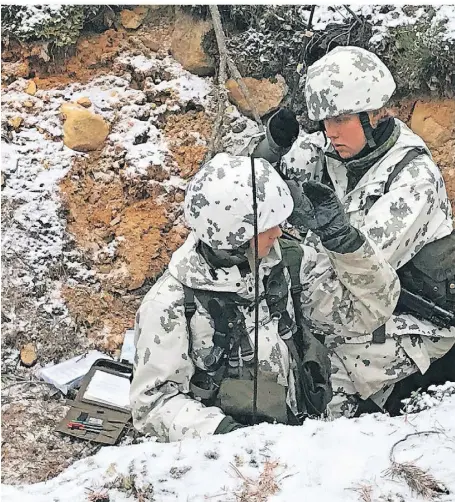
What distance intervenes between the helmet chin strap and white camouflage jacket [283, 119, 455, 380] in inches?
3.5

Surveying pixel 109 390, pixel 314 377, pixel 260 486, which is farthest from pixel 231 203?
pixel 109 390

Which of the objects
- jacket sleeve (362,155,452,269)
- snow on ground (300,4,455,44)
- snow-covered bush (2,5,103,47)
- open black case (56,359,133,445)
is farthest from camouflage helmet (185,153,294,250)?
snow-covered bush (2,5,103,47)

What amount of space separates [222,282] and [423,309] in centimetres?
112

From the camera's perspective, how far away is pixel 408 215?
10.9 ft

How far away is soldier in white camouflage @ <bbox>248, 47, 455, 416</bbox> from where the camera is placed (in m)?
3.40

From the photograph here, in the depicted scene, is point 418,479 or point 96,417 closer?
point 418,479

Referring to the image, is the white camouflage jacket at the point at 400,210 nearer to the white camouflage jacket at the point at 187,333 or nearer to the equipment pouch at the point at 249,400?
the white camouflage jacket at the point at 187,333

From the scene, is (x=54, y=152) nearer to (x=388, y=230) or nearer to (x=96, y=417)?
(x=96, y=417)

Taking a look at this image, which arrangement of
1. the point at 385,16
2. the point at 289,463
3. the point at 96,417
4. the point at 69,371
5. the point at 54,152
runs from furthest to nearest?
the point at 54,152 → the point at 385,16 → the point at 69,371 → the point at 96,417 → the point at 289,463

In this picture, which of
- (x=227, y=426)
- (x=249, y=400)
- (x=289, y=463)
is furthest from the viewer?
(x=249, y=400)

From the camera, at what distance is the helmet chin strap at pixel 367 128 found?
3566mm

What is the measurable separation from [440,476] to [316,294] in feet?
3.90

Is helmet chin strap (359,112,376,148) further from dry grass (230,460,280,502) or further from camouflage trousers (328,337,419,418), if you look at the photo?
dry grass (230,460,280,502)

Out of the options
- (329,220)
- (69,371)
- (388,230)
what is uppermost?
(329,220)
